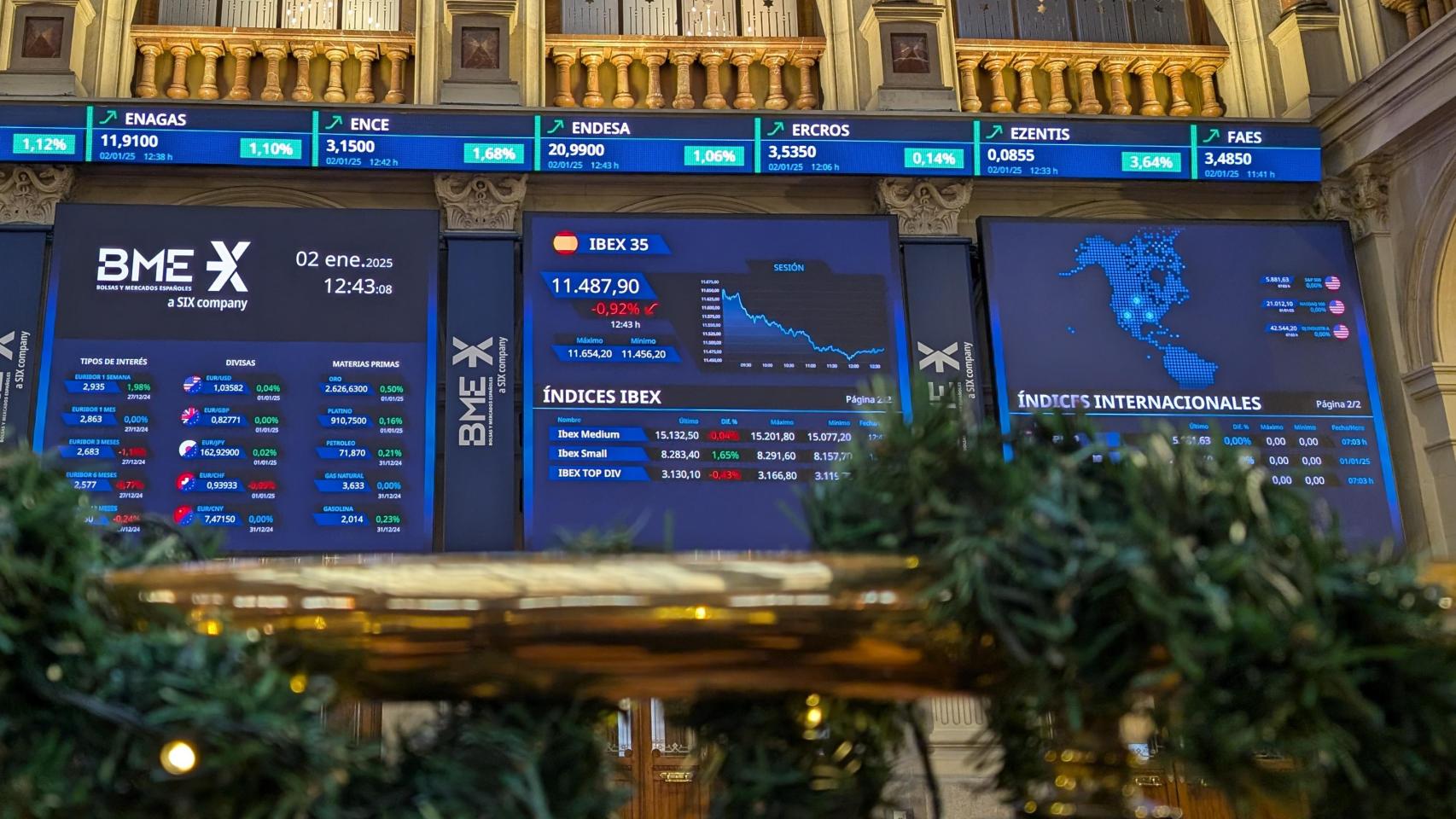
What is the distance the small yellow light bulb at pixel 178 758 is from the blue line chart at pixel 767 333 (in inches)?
263

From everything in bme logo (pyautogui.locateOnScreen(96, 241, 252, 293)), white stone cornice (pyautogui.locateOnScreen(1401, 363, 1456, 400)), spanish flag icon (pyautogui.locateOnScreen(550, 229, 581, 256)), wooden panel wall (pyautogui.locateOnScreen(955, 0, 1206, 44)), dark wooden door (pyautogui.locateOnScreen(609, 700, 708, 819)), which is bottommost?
dark wooden door (pyautogui.locateOnScreen(609, 700, 708, 819))

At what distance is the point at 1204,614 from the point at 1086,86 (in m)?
8.39

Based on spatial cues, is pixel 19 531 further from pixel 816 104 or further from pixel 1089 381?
pixel 816 104

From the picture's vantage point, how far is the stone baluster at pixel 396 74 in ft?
31.3

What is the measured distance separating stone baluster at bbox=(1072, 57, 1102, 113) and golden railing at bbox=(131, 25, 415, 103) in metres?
4.53

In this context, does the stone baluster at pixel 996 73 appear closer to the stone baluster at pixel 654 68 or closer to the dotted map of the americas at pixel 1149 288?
the dotted map of the americas at pixel 1149 288

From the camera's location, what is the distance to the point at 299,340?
8.52 metres

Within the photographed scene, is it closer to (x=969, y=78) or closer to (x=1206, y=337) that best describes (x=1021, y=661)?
(x=1206, y=337)

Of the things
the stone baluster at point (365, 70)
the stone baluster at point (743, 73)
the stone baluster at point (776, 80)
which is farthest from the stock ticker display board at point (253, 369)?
the stone baluster at point (776, 80)

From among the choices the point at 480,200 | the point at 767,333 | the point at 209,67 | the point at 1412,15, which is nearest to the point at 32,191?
the point at 209,67

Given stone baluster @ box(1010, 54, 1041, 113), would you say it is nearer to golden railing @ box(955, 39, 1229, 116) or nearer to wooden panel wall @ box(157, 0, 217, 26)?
golden railing @ box(955, 39, 1229, 116)

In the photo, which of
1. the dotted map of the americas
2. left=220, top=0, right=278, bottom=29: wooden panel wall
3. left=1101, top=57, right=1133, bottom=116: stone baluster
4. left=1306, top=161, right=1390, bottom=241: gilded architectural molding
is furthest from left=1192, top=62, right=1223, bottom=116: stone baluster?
left=220, top=0, right=278, bottom=29: wooden panel wall

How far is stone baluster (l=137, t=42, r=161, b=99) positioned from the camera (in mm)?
9344

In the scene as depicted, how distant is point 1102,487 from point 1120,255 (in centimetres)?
718
